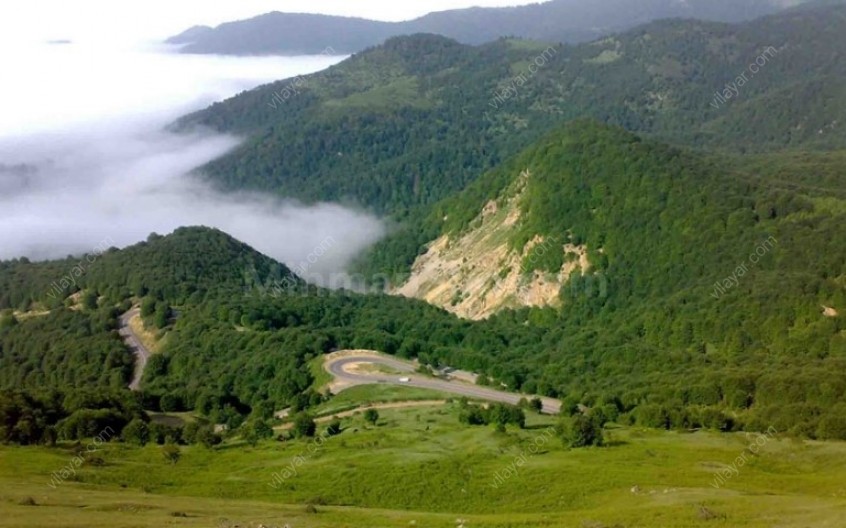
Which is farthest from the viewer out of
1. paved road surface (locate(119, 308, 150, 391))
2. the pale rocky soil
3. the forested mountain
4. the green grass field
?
the pale rocky soil

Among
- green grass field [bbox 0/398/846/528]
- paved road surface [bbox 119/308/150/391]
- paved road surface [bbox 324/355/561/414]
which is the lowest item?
paved road surface [bbox 119/308/150/391]

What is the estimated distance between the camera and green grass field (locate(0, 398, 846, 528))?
50.4m

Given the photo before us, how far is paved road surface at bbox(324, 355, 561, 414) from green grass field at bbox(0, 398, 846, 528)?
1569 centimetres

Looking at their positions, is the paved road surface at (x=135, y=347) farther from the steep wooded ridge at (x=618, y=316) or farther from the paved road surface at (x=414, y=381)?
the paved road surface at (x=414, y=381)

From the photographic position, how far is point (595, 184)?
575 feet

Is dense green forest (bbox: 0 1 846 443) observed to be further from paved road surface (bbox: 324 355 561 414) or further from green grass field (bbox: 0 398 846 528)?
green grass field (bbox: 0 398 846 528)

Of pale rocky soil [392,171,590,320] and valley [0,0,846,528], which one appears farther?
pale rocky soil [392,171,590,320]

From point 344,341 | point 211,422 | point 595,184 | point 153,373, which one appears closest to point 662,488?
point 211,422

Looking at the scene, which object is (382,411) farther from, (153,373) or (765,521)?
(765,521)

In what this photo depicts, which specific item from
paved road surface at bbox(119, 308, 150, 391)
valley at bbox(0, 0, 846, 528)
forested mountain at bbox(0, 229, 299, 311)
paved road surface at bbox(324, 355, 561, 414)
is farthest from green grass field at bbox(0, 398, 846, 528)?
forested mountain at bbox(0, 229, 299, 311)

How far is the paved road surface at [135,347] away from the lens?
418 feet

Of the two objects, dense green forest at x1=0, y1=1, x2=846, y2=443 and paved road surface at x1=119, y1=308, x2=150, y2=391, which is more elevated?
dense green forest at x1=0, y1=1, x2=846, y2=443

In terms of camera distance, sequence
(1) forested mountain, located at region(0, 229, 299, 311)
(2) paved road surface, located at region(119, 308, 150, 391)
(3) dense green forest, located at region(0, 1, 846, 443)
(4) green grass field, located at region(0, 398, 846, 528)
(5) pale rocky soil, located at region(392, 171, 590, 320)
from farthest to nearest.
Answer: (5) pale rocky soil, located at region(392, 171, 590, 320) < (1) forested mountain, located at region(0, 229, 299, 311) < (2) paved road surface, located at region(119, 308, 150, 391) < (3) dense green forest, located at region(0, 1, 846, 443) < (4) green grass field, located at region(0, 398, 846, 528)

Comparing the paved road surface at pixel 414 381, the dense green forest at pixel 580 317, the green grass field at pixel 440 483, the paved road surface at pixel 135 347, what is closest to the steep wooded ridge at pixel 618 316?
the dense green forest at pixel 580 317
